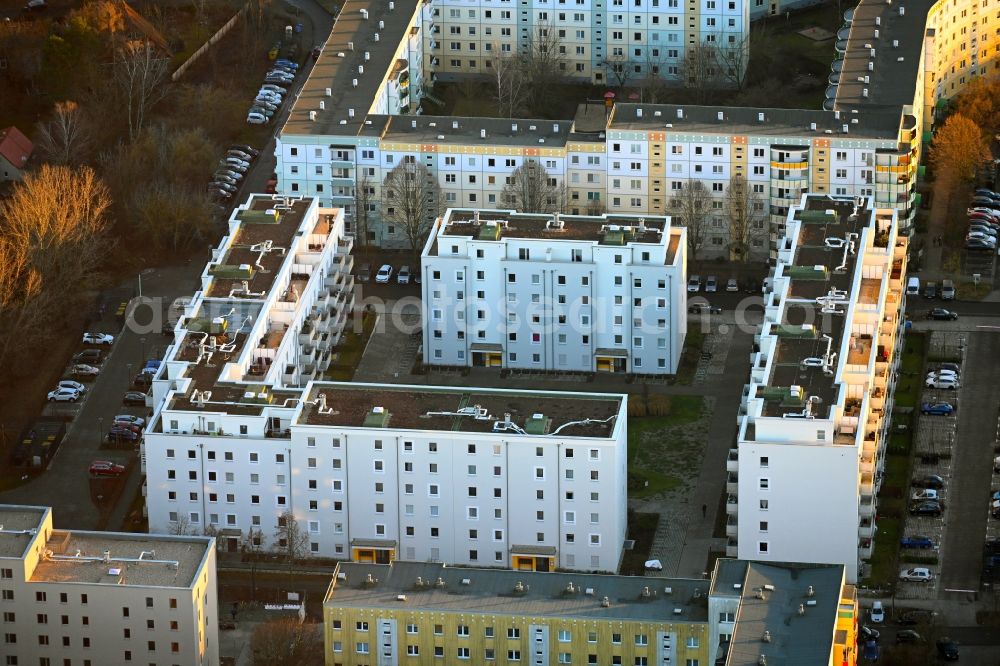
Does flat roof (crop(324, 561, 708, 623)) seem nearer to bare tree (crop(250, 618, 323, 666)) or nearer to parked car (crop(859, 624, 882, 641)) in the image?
bare tree (crop(250, 618, 323, 666))

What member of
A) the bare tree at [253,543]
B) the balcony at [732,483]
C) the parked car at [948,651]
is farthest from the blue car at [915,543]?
the bare tree at [253,543]

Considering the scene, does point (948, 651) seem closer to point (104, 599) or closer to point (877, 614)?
point (877, 614)

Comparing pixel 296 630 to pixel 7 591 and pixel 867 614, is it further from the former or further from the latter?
pixel 867 614

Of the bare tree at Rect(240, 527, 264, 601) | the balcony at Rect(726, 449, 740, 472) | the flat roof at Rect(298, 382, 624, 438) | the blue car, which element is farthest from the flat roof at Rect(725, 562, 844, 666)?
the bare tree at Rect(240, 527, 264, 601)

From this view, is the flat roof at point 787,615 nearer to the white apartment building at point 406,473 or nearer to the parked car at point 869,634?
the parked car at point 869,634

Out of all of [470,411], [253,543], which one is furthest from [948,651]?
[253,543]

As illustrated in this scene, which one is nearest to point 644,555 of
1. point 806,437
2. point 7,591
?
point 806,437
